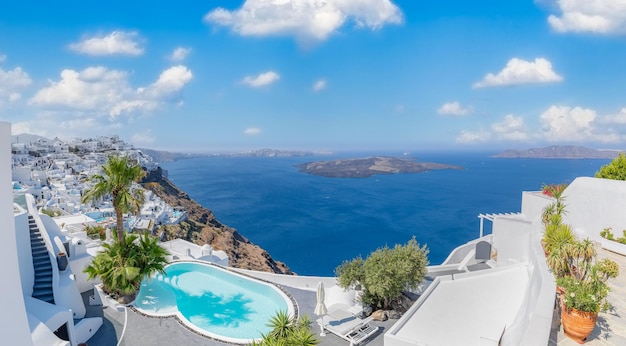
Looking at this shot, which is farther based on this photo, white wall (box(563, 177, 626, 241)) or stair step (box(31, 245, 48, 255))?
stair step (box(31, 245, 48, 255))

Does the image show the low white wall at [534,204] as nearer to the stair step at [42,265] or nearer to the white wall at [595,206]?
the white wall at [595,206]

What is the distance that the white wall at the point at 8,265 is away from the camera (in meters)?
5.11

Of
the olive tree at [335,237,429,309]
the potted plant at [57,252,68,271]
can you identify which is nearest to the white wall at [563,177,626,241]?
the olive tree at [335,237,429,309]

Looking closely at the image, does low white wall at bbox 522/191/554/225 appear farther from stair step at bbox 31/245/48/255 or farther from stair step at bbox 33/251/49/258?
stair step at bbox 31/245/48/255

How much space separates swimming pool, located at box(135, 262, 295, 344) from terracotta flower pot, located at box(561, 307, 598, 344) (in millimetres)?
8266

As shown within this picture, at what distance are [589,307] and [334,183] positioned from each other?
150 metres

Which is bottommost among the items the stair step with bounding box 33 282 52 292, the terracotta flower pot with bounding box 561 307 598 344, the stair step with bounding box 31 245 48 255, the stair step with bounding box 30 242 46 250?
the stair step with bounding box 33 282 52 292

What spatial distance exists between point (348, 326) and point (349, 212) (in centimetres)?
8635

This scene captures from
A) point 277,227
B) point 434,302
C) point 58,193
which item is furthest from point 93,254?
point 277,227

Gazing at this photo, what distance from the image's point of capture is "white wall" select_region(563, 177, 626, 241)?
11.5 meters

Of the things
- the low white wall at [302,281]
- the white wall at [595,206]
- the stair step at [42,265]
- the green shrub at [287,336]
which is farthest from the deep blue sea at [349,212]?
the green shrub at [287,336]

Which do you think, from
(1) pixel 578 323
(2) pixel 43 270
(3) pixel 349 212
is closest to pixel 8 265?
(2) pixel 43 270

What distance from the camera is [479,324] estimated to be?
8.30m

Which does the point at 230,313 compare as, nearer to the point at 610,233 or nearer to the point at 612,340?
the point at 612,340
